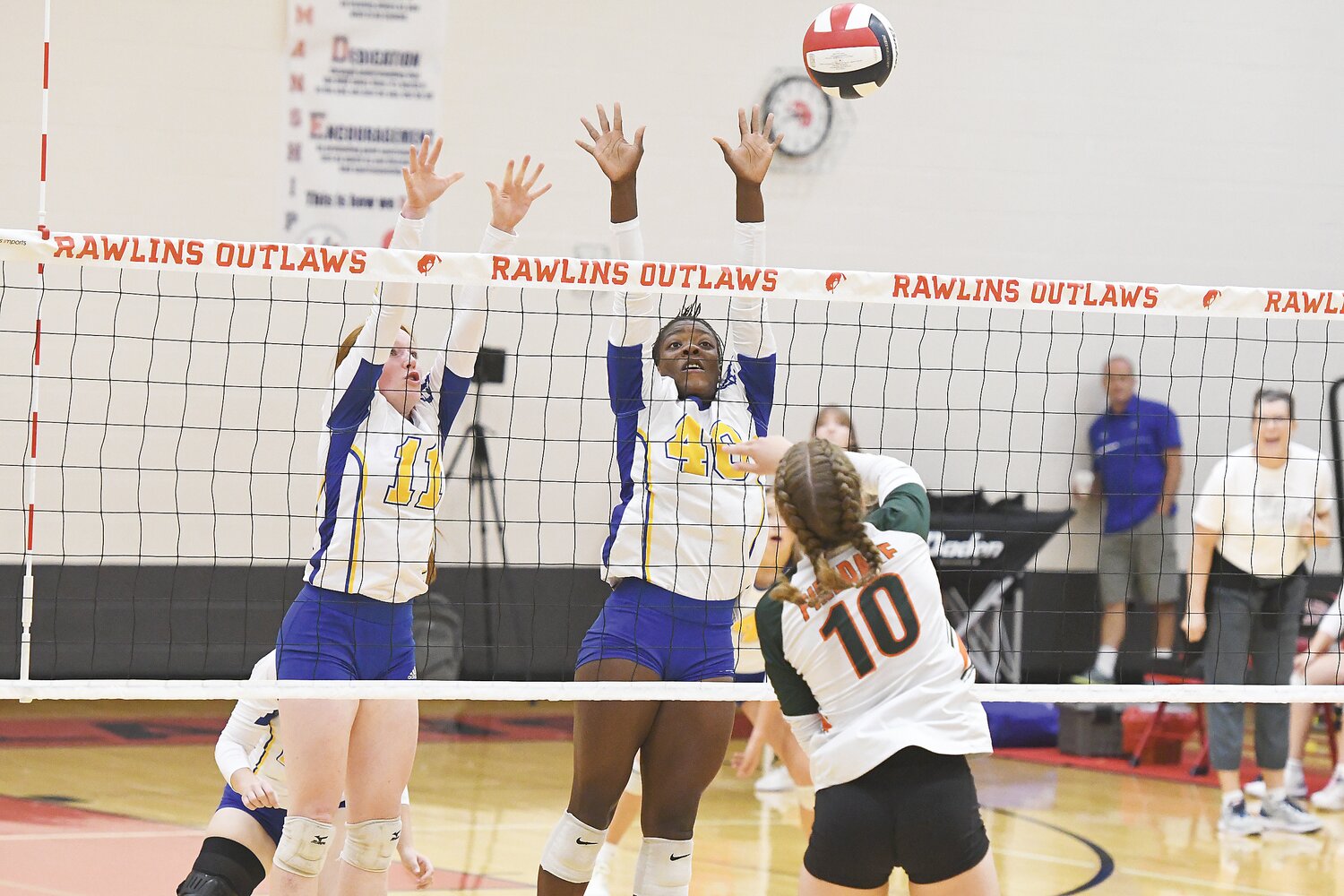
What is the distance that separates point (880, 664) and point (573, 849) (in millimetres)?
1330

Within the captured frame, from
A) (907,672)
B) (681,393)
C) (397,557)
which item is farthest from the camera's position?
(681,393)

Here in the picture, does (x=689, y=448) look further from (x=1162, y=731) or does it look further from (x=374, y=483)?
(x=1162, y=731)

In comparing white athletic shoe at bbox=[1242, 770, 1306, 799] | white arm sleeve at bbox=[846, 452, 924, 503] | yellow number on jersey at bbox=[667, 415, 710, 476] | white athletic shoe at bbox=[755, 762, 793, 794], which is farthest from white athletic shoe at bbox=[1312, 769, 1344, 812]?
white arm sleeve at bbox=[846, 452, 924, 503]

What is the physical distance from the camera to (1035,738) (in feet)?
31.3

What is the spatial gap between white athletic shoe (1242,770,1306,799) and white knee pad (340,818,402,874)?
544cm

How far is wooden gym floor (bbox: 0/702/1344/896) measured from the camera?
6.14 m

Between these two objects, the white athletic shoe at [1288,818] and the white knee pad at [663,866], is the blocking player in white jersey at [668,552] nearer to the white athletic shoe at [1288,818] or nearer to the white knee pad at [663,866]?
the white knee pad at [663,866]

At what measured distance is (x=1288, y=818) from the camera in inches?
296

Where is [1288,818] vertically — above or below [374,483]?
below

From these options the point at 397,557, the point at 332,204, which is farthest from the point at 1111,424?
the point at 397,557

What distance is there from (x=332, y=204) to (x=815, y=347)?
3.28m

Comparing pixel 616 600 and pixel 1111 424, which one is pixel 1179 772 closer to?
pixel 1111 424

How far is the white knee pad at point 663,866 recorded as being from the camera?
4297mm

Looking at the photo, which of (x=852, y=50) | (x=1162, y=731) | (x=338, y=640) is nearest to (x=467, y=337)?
(x=338, y=640)
